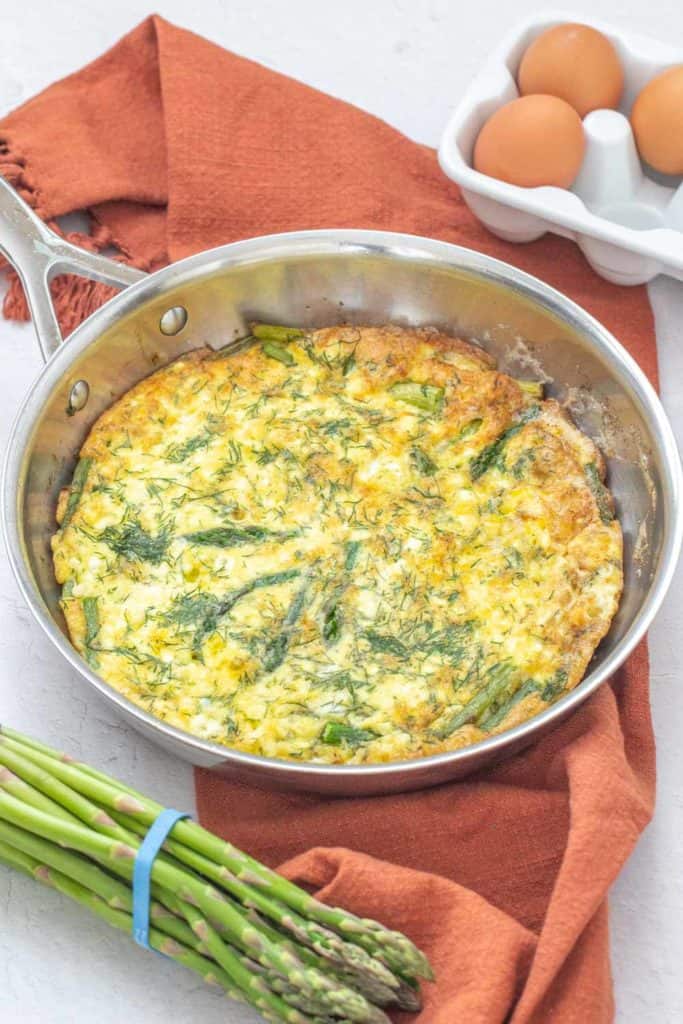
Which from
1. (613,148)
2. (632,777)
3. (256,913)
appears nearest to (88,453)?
(256,913)

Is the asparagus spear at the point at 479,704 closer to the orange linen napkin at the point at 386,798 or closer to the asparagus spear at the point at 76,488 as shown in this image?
the orange linen napkin at the point at 386,798

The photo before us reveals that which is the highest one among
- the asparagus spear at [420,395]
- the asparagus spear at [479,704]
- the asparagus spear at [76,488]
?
the asparagus spear at [420,395]

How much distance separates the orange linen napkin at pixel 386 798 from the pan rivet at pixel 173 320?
0.47m

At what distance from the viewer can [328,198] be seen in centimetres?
440

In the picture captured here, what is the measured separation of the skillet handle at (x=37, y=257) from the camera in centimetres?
367

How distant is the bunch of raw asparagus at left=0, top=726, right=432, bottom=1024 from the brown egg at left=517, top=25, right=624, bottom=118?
108 inches

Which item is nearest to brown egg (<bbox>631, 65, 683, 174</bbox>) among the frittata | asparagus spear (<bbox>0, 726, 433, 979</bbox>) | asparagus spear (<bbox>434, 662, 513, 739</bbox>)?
the frittata

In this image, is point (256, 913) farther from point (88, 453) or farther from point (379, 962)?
point (88, 453)

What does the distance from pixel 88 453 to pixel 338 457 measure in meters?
0.74

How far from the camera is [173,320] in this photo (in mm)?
3873

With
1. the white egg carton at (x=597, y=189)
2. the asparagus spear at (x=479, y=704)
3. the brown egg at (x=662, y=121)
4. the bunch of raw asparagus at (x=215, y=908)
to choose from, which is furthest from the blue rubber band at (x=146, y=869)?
the brown egg at (x=662, y=121)

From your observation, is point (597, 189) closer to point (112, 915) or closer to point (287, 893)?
point (287, 893)

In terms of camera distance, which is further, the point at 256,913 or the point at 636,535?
the point at 636,535

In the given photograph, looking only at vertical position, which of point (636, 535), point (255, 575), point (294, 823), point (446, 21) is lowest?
point (294, 823)
